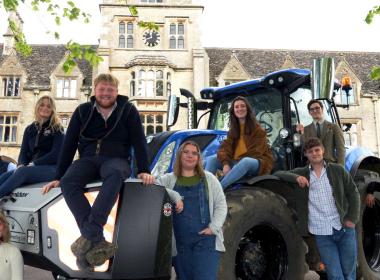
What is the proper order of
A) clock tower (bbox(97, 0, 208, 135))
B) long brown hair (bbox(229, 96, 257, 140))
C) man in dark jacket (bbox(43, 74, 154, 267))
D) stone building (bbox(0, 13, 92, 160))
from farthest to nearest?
stone building (bbox(0, 13, 92, 160)) → clock tower (bbox(97, 0, 208, 135)) → long brown hair (bbox(229, 96, 257, 140)) → man in dark jacket (bbox(43, 74, 154, 267))

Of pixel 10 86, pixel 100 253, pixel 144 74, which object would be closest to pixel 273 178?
pixel 100 253

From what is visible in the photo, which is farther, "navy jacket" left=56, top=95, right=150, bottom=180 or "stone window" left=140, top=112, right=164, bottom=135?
"stone window" left=140, top=112, right=164, bottom=135

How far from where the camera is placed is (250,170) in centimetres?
397

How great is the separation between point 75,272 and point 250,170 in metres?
1.95

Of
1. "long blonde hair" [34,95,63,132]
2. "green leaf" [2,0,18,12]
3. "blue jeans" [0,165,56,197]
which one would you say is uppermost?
"green leaf" [2,0,18,12]

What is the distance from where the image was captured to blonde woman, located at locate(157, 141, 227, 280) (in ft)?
10.7

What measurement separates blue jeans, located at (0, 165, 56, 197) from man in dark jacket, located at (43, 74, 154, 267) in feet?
2.03

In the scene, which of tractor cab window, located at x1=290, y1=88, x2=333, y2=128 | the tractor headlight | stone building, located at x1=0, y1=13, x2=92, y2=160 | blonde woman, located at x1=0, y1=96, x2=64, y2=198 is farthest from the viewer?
stone building, located at x1=0, y1=13, x2=92, y2=160

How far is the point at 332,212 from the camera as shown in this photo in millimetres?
4023

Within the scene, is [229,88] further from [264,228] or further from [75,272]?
[75,272]

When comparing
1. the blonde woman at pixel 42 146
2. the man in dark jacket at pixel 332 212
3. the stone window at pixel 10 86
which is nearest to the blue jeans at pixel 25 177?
the blonde woman at pixel 42 146

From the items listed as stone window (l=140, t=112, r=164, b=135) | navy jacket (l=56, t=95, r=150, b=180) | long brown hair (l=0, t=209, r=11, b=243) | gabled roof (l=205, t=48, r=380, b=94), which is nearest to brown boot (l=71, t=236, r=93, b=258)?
navy jacket (l=56, t=95, r=150, b=180)

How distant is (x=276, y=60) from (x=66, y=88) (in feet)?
50.4

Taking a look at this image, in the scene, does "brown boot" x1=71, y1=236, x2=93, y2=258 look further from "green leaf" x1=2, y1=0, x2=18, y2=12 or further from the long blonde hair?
"green leaf" x1=2, y1=0, x2=18, y2=12
